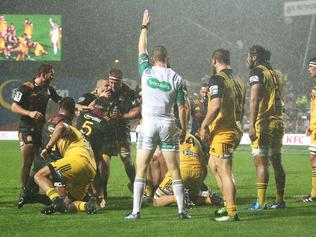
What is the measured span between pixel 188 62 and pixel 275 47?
5593 millimetres

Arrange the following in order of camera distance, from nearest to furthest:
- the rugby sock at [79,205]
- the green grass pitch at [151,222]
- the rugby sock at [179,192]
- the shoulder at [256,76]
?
1. the green grass pitch at [151,222]
2. the rugby sock at [179,192]
3. the rugby sock at [79,205]
4. the shoulder at [256,76]

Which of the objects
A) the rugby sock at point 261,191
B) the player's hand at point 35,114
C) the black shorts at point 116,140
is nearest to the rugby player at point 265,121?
the rugby sock at point 261,191

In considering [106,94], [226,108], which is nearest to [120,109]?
[106,94]

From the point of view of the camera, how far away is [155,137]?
9.03 meters

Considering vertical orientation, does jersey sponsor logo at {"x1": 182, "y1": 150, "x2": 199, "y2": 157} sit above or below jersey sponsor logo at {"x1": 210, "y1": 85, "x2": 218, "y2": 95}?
below

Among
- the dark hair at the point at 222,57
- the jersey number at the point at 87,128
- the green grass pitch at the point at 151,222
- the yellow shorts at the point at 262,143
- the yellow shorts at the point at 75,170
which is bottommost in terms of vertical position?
the green grass pitch at the point at 151,222

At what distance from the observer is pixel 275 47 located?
145 ft

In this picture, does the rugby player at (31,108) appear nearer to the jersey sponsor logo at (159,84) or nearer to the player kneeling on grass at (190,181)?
the player kneeling on grass at (190,181)

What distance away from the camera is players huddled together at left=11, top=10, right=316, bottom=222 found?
29.6 feet

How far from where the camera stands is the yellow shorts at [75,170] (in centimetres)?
966

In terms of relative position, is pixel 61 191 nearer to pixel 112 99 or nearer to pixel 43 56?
pixel 112 99

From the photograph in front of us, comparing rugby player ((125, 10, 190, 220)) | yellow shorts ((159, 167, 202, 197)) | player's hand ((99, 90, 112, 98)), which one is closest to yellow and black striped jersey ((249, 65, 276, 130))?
yellow shorts ((159, 167, 202, 197))

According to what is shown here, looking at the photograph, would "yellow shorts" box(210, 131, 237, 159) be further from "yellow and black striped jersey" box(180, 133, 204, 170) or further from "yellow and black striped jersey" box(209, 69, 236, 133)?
"yellow and black striped jersey" box(180, 133, 204, 170)

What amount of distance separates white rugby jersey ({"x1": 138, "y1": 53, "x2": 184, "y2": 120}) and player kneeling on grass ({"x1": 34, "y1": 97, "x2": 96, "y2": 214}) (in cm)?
133
